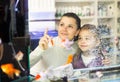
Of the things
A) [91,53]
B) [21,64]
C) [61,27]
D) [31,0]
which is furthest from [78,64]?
[31,0]

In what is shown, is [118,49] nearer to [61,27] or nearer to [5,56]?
[61,27]

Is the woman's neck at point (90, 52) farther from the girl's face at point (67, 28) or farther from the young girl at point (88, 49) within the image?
the girl's face at point (67, 28)

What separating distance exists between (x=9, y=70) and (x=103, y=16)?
2.75 feet

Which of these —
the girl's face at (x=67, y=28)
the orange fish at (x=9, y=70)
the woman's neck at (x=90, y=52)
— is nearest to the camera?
the orange fish at (x=9, y=70)

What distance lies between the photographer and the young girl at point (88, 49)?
6.88ft

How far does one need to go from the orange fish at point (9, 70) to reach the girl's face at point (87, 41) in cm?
53

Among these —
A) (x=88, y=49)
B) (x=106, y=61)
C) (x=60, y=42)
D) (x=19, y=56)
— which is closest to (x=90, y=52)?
(x=88, y=49)

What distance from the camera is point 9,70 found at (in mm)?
1910

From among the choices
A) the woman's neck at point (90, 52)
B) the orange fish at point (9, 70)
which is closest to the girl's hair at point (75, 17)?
the woman's neck at point (90, 52)

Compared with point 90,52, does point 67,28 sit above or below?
above

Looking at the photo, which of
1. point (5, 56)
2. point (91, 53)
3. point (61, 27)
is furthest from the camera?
point (91, 53)

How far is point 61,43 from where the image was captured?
2.04 meters

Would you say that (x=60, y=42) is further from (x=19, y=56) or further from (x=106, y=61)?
(x=106, y=61)

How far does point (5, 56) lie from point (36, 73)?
26 cm
